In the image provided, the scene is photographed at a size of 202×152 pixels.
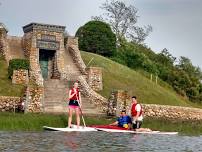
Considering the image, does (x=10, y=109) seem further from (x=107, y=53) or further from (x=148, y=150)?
(x=107, y=53)

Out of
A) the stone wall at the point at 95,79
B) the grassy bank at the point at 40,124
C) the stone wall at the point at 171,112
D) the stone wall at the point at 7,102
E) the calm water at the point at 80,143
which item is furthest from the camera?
the stone wall at the point at 95,79

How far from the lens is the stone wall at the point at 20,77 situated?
37375 millimetres

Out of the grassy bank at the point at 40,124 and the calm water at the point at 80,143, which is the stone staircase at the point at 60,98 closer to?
the grassy bank at the point at 40,124

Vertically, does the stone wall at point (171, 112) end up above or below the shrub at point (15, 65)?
below

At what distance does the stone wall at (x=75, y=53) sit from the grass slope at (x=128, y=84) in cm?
211

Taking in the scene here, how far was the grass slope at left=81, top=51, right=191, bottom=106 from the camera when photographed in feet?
142

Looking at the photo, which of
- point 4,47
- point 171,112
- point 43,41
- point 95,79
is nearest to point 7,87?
point 4,47

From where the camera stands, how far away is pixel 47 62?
44906 millimetres

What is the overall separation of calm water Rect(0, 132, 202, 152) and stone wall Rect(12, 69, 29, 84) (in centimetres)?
1477

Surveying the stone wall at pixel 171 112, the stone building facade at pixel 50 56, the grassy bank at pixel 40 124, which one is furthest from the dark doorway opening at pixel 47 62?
the grassy bank at pixel 40 124

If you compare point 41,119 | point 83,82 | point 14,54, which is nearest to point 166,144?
point 41,119

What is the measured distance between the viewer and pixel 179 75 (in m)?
62.1

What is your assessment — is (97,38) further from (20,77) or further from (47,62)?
(20,77)

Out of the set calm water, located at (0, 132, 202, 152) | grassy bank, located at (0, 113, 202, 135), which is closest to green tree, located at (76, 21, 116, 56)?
grassy bank, located at (0, 113, 202, 135)
